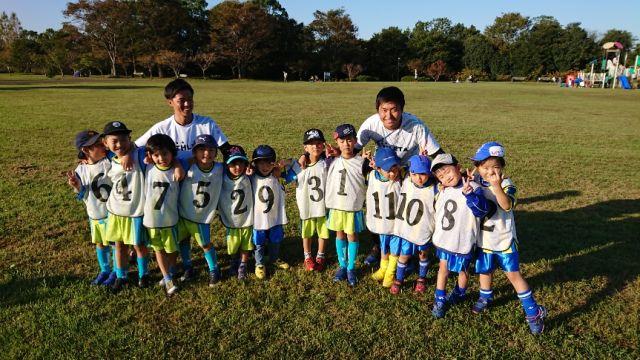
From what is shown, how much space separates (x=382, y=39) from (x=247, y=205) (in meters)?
78.4

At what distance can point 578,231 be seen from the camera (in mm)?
5855

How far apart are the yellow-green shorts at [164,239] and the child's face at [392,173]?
2.19 meters

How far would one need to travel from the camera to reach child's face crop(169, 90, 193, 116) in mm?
4317

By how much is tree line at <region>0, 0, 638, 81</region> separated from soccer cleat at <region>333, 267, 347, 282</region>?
57.9 metres

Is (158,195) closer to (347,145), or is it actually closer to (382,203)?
(347,145)

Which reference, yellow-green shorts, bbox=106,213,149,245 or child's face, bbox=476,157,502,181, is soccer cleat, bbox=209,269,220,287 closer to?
yellow-green shorts, bbox=106,213,149,245

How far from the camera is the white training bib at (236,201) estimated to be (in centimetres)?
432

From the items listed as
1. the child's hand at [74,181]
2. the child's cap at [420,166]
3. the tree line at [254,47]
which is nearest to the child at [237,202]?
the child's hand at [74,181]

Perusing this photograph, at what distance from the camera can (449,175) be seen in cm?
370

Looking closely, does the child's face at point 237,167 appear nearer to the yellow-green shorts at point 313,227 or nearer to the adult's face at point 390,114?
the yellow-green shorts at point 313,227

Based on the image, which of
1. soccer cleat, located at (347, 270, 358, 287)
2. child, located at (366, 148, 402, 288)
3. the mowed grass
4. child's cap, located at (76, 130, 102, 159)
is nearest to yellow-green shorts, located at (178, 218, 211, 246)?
the mowed grass

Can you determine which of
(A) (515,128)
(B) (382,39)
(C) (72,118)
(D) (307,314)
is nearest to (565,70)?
(B) (382,39)

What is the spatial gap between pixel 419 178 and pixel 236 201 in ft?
6.18

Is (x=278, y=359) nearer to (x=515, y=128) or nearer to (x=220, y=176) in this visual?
(x=220, y=176)
